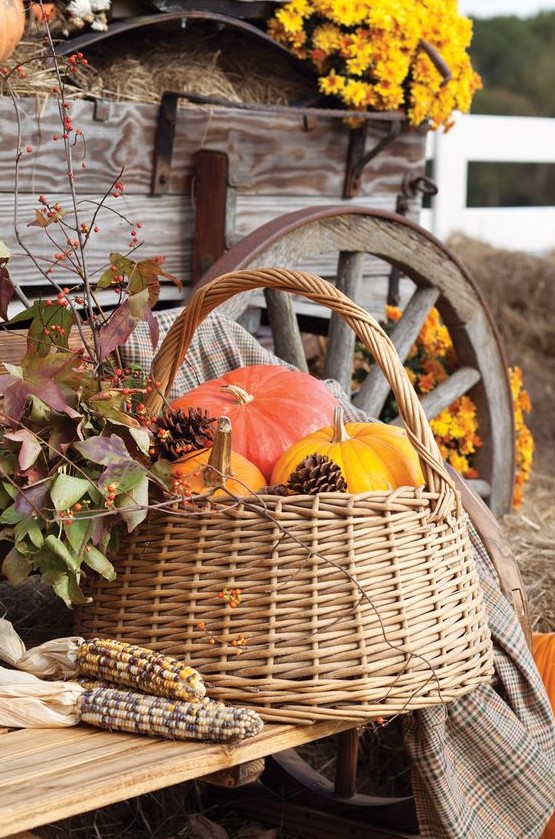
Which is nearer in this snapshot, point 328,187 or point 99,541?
point 99,541

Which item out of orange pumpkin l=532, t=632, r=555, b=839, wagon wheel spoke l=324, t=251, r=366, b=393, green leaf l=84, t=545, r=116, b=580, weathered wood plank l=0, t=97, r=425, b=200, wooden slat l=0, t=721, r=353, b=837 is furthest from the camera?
wagon wheel spoke l=324, t=251, r=366, b=393

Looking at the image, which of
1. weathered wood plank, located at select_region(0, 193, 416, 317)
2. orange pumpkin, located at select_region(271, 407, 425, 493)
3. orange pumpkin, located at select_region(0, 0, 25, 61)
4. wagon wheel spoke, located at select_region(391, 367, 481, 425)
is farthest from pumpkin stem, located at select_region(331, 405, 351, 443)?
wagon wheel spoke, located at select_region(391, 367, 481, 425)

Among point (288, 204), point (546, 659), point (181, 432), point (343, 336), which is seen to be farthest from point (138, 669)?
point (288, 204)

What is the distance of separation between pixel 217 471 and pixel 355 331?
0.25 metres

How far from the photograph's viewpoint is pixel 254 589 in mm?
1230

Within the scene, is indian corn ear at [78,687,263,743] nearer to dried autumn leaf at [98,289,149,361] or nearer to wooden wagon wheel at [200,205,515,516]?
dried autumn leaf at [98,289,149,361]

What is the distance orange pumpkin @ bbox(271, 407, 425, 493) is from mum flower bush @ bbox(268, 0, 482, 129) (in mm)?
1646

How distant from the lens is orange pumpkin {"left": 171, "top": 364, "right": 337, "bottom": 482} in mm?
1490

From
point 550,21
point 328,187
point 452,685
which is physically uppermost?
point 550,21

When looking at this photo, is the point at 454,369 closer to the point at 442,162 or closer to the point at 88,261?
the point at 88,261

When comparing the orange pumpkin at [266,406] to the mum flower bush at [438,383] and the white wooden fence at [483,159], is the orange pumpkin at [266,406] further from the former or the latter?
the white wooden fence at [483,159]

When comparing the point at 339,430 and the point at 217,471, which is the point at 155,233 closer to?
the point at 339,430

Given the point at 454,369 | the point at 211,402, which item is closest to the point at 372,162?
the point at 454,369

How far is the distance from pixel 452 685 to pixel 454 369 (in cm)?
179
